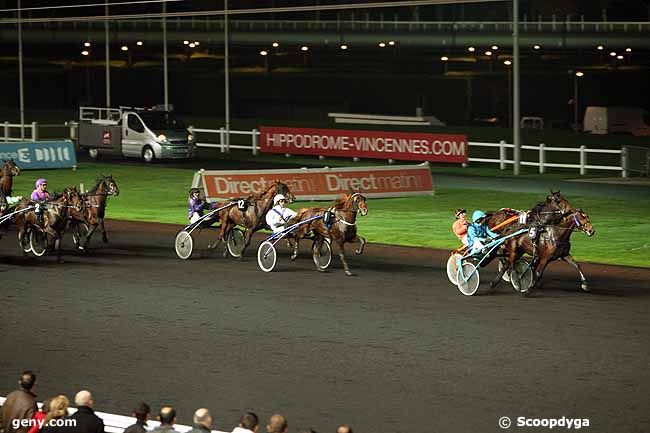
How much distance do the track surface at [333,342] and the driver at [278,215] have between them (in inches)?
33.4

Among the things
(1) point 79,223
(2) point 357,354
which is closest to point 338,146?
(1) point 79,223

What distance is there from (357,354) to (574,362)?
2.73 m

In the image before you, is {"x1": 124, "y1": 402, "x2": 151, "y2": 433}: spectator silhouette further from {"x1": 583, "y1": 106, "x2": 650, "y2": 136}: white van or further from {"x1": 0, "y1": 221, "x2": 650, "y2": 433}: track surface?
{"x1": 583, "y1": 106, "x2": 650, "y2": 136}: white van

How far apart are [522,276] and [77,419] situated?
37.3ft

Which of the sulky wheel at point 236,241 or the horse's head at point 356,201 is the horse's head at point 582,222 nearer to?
the horse's head at point 356,201

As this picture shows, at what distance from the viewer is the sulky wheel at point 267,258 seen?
75.7 feet

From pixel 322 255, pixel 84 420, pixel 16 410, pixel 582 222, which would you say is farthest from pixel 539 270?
pixel 84 420

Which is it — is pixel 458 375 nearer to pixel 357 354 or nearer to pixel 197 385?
pixel 357 354

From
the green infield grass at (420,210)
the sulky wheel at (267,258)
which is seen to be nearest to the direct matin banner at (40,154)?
the green infield grass at (420,210)

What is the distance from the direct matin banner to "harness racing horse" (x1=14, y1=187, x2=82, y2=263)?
19052mm

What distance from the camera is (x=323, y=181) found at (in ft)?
111

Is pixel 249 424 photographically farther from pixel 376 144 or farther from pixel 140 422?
pixel 376 144

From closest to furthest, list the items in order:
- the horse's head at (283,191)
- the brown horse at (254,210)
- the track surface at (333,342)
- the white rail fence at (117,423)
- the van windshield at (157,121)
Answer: the white rail fence at (117,423)
the track surface at (333,342)
the horse's head at (283,191)
the brown horse at (254,210)
the van windshield at (157,121)

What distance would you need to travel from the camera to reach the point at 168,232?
2878cm
